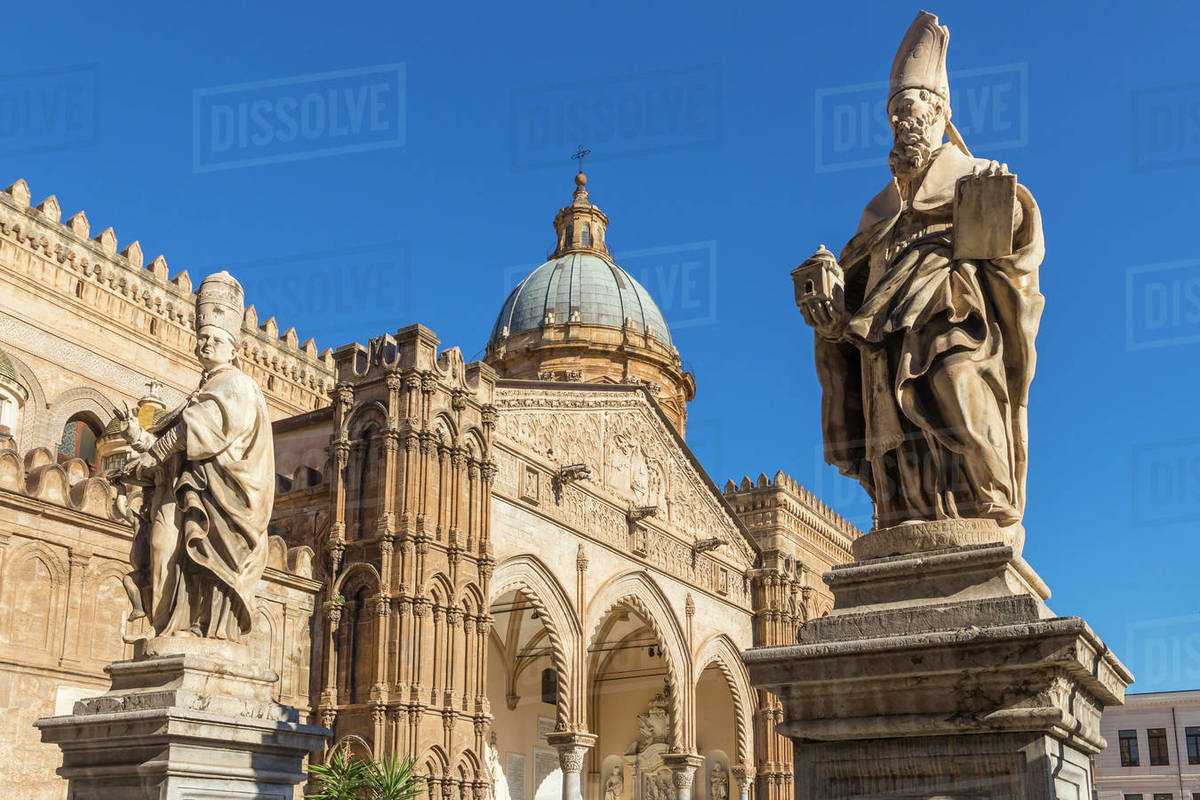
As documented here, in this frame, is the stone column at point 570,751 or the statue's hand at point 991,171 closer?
the statue's hand at point 991,171

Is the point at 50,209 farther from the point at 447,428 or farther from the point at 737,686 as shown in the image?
the point at 737,686

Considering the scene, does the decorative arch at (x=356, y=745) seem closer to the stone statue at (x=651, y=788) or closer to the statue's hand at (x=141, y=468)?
the statue's hand at (x=141, y=468)

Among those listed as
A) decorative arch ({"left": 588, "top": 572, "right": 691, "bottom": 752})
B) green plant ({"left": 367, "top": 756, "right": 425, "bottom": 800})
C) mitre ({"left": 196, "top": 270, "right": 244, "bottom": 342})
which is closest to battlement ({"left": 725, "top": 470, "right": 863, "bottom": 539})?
decorative arch ({"left": 588, "top": 572, "right": 691, "bottom": 752})

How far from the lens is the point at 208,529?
213 inches

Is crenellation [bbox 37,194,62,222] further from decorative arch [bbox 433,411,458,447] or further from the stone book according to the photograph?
the stone book

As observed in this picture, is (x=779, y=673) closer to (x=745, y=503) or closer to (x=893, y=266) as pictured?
(x=893, y=266)

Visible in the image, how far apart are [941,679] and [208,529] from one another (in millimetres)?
3254

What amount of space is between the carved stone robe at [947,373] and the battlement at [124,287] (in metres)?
24.1

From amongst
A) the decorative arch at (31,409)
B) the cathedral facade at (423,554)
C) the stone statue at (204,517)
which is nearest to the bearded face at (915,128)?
the stone statue at (204,517)

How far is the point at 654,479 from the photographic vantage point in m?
33.1

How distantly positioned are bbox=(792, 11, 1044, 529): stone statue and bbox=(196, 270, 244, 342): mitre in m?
2.88

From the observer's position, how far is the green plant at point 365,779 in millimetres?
19547

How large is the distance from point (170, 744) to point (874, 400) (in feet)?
10.1

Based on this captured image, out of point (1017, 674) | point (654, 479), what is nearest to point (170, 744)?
point (1017, 674)
